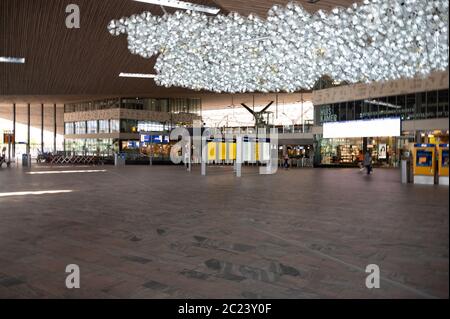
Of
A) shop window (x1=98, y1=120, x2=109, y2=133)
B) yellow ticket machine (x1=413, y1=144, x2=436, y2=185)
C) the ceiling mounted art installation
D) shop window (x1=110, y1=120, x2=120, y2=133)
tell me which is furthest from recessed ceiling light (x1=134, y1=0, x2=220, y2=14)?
shop window (x1=98, y1=120, x2=109, y2=133)

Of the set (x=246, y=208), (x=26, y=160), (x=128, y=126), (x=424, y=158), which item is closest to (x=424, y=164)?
(x=424, y=158)

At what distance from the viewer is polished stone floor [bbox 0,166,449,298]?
11.6 ft

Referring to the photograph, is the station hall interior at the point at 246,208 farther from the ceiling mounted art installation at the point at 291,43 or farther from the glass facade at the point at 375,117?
the glass facade at the point at 375,117

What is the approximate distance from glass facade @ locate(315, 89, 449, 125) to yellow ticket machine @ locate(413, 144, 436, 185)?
840cm

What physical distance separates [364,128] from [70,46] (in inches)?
864

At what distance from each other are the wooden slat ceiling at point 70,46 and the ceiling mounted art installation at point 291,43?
100cm

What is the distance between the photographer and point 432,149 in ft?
53.4

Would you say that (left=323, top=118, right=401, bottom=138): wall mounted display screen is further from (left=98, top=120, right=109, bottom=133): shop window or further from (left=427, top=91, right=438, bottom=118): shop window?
(left=98, top=120, right=109, bottom=133): shop window

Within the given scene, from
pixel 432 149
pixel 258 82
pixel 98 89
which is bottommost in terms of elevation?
pixel 432 149

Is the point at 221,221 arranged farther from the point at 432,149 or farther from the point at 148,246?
the point at 432,149

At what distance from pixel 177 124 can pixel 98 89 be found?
58.9ft
